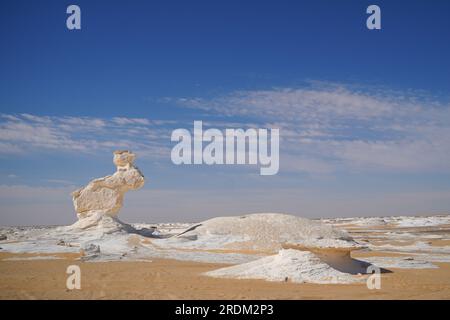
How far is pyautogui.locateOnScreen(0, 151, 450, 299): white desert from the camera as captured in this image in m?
11.4

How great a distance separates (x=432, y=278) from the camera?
1427cm

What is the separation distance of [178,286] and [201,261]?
7.62 meters

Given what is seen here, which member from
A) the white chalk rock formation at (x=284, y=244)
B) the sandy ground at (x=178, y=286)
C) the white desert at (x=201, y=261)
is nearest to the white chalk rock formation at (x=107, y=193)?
the white desert at (x=201, y=261)

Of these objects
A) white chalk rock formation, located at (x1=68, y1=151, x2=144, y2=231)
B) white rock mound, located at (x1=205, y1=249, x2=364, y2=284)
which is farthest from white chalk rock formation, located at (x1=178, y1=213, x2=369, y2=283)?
white chalk rock formation, located at (x1=68, y1=151, x2=144, y2=231)

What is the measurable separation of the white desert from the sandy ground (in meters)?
0.03

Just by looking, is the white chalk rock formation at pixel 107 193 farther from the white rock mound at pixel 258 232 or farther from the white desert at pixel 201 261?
the white rock mound at pixel 258 232

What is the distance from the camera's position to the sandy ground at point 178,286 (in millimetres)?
10672

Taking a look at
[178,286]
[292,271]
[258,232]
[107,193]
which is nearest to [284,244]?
[292,271]

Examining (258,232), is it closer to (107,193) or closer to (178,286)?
A: (107,193)

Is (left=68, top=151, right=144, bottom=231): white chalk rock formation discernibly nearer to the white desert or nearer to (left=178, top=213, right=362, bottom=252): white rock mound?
the white desert

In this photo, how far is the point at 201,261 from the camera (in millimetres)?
19719

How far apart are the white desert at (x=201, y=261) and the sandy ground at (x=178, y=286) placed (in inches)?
1.0
